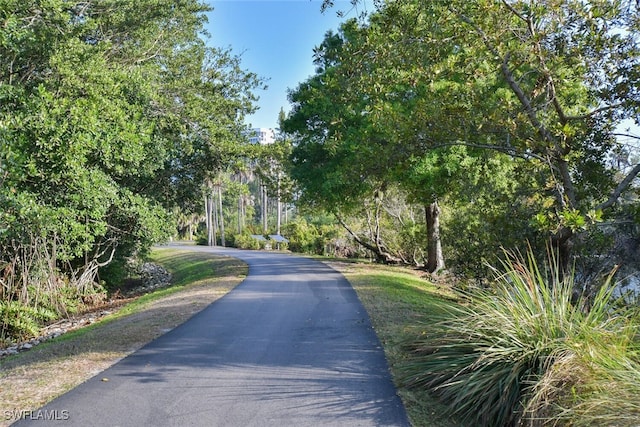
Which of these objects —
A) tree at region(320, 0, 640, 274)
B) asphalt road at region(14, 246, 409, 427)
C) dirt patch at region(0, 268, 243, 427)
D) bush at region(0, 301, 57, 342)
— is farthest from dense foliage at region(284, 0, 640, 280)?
bush at region(0, 301, 57, 342)

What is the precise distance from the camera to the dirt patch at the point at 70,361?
532 centimetres

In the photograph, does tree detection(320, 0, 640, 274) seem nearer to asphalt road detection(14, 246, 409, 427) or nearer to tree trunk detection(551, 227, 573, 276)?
tree trunk detection(551, 227, 573, 276)

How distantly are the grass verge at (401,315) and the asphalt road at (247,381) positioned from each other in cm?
16

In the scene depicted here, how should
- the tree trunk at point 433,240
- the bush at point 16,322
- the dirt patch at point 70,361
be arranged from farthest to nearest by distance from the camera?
1. the tree trunk at point 433,240
2. the bush at point 16,322
3. the dirt patch at point 70,361

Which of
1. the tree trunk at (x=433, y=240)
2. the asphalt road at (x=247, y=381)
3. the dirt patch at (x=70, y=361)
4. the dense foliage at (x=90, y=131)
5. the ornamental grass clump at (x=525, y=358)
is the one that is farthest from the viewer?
the tree trunk at (x=433, y=240)

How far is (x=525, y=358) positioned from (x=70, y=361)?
19.6 feet

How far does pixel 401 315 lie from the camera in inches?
381

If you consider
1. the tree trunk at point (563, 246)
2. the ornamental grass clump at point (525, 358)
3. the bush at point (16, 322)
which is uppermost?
the tree trunk at point (563, 246)

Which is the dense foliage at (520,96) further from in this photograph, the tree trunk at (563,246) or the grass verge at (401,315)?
the grass verge at (401,315)

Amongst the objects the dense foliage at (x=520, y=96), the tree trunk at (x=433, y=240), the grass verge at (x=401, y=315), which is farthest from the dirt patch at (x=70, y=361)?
the tree trunk at (x=433, y=240)

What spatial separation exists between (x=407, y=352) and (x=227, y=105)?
13806 mm

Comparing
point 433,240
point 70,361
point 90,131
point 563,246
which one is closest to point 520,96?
point 563,246

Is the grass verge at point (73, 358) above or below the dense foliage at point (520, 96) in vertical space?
below

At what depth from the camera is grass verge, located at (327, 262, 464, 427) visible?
15.9 ft
